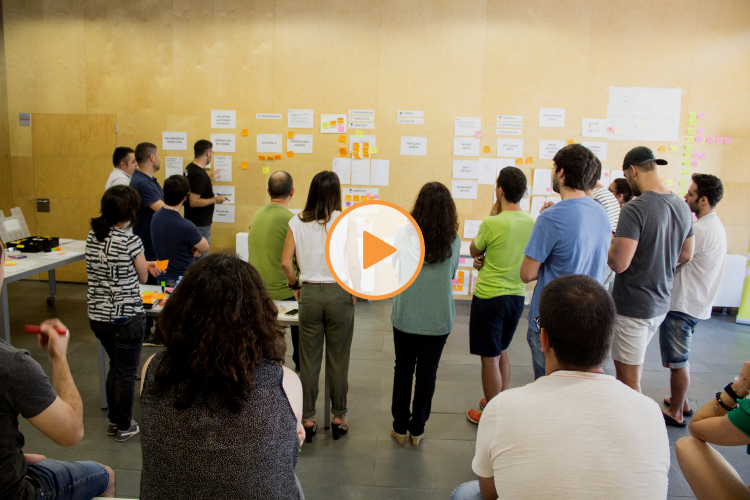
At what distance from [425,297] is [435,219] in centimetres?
41

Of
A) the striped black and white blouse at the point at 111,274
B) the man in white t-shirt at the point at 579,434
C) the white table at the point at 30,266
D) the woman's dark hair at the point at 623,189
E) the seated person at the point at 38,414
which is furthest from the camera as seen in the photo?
the woman's dark hair at the point at 623,189

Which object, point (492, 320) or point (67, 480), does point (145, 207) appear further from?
point (492, 320)

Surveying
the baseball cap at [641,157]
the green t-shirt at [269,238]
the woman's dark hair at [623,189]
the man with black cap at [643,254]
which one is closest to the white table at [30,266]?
the green t-shirt at [269,238]

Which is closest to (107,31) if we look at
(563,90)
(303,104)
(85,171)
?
(85,171)

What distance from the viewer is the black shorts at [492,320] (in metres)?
2.69

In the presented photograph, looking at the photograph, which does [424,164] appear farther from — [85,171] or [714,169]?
[85,171]

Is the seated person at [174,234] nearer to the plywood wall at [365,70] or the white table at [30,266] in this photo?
the white table at [30,266]

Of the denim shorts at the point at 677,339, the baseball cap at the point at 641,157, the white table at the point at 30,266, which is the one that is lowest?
the denim shorts at the point at 677,339

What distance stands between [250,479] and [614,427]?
2.83 ft

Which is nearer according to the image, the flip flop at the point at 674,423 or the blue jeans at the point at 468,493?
the blue jeans at the point at 468,493

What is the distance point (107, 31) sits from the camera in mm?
5523

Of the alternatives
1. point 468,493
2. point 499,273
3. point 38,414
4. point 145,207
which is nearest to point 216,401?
point 38,414

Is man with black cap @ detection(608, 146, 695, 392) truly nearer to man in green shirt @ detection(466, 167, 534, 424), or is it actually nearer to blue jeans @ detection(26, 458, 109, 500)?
man in green shirt @ detection(466, 167, 534, 424)

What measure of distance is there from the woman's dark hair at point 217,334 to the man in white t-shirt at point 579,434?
2.05 ft
